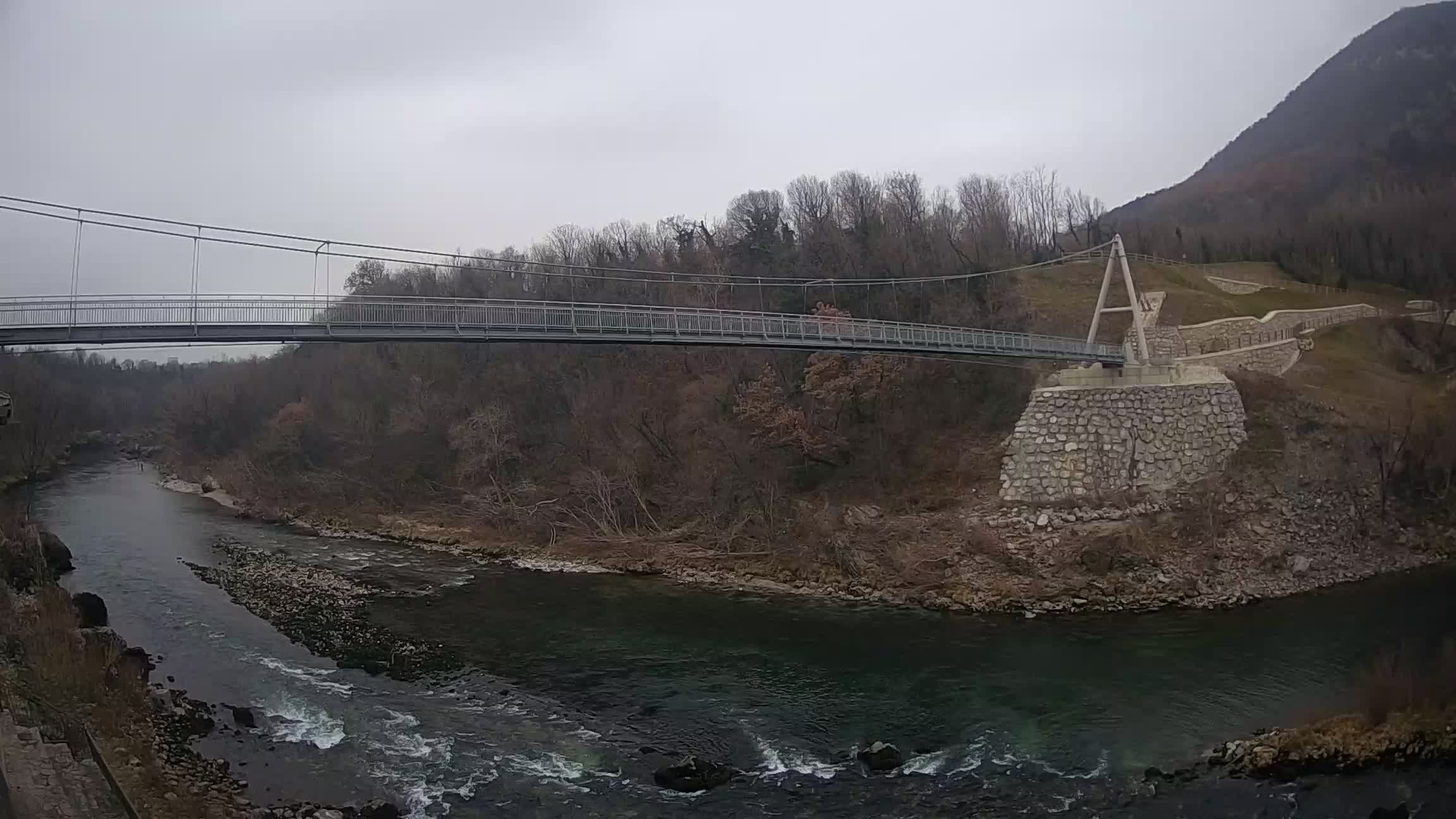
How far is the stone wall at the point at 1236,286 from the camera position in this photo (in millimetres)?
36438

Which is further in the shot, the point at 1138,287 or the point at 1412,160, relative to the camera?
the point at 1412,160

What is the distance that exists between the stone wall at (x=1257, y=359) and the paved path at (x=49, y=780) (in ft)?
90.6

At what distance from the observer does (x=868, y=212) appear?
4178 cm

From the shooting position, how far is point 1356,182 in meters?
50.8

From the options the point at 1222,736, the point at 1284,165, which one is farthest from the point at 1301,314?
the point at 1284,165

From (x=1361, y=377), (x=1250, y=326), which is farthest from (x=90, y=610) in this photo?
(x=1361, y=377)

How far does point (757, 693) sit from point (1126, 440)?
14.2 metres

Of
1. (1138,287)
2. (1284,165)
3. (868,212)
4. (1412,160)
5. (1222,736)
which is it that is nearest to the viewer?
(1222,736)

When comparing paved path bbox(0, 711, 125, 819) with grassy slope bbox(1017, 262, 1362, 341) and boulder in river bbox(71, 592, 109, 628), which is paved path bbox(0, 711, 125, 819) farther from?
grassy slope bbox(1017, 262, 1362, 341)

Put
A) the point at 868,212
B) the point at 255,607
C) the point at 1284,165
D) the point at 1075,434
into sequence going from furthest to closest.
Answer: the point at 1284,165 → the point at 868,212 → the point at 1075,434 → the point at 255,607

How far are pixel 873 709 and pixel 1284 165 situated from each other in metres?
66.3

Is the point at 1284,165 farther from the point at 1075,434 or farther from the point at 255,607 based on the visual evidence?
the point at 255,607

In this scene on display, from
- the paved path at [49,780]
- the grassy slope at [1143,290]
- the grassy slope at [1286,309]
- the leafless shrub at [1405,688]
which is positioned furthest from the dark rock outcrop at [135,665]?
the grassy slope at [1286,309]

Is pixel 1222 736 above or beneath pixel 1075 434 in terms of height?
beneath
